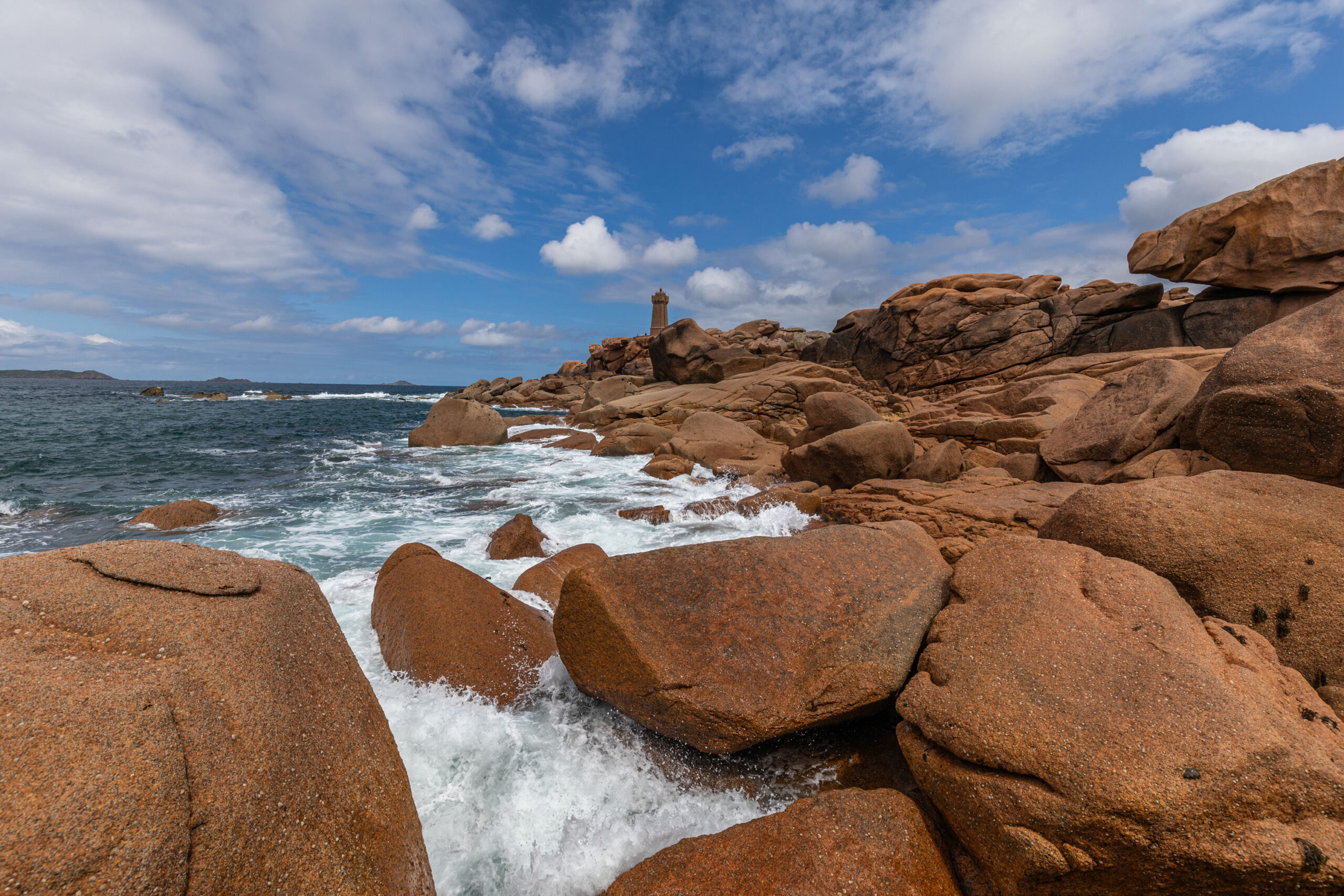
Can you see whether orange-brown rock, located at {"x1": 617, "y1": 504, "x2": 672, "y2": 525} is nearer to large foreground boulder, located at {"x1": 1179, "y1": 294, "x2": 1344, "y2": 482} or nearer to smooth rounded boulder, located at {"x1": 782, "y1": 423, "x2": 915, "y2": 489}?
smooth rounded boulder, located at {"x1": 782, "y1": 423, "x2": 915, "y2": 489}

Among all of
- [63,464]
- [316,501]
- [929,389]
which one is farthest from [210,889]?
[929,389]

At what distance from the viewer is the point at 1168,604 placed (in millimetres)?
2947

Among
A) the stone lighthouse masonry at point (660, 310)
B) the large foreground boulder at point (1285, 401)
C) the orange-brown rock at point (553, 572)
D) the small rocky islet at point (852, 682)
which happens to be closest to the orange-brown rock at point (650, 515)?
the orange-brown rock at point (553, 572)

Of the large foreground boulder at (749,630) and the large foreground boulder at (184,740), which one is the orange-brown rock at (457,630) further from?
the large foreground boulder at (184,740)

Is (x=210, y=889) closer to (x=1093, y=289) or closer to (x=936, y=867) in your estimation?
(x=936, y=867)

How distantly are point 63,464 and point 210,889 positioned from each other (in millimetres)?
19898

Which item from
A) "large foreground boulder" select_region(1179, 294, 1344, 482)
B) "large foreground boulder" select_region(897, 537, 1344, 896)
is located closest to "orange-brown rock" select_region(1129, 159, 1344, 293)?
"large foreground boulder" select_region(1179, 294, 1344, 482)

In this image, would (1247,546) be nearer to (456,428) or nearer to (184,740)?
(184,740)

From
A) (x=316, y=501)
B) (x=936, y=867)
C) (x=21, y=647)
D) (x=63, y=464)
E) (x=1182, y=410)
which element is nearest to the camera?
(x=21, y=647)

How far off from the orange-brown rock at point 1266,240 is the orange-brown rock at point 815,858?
1885 cm

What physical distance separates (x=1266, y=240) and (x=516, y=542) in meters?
19.1

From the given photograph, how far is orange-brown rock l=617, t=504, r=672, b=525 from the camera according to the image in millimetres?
9273

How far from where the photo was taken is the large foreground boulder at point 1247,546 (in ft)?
10.4

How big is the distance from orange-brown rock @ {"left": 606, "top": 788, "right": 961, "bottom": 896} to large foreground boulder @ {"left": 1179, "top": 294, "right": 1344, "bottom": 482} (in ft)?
15.7
